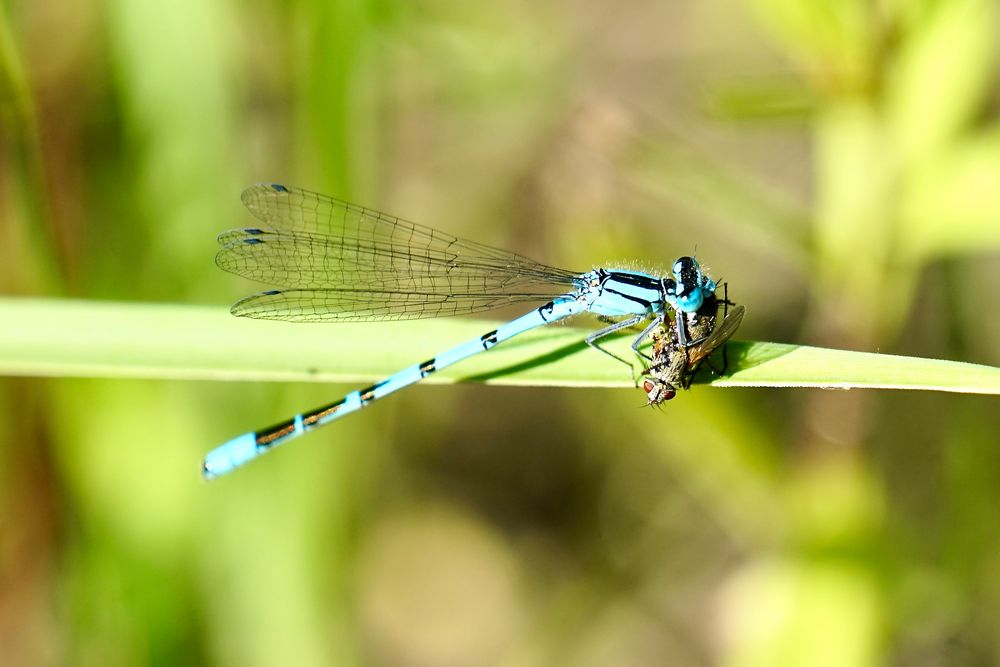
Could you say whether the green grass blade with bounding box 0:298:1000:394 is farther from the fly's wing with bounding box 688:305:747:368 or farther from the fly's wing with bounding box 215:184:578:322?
the fly's wing with bounding box 215:184:578:322

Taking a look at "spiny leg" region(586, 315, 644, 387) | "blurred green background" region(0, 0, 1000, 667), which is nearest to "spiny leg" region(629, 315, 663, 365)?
"spiny leg" region(586, 315, 644, 387)

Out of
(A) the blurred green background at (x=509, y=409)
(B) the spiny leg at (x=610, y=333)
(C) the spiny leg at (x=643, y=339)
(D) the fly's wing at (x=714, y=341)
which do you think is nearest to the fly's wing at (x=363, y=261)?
(A) the blurred green background at (x=509, y=409)

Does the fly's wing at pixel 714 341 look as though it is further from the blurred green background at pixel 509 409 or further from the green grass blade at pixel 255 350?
the blurred green background at pixel 509 409

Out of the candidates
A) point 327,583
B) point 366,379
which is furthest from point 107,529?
point 366,379

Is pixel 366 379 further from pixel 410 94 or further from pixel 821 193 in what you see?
pixel 410 94

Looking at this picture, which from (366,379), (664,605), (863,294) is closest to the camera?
(366,379)

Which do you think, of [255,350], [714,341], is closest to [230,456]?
[255,350]

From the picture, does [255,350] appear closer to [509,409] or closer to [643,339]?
[643,339]
